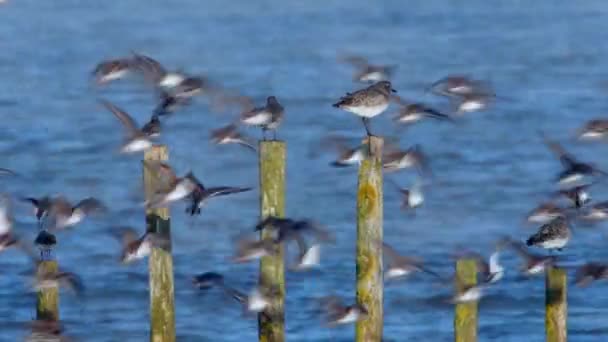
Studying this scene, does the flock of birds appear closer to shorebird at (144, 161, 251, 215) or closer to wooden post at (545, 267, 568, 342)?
shorebird at (144, 161, 251, 215)

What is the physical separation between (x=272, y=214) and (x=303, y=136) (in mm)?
13157

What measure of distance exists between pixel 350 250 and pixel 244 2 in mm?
18549

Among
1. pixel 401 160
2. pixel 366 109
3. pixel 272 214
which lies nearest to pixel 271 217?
pixel 272 214

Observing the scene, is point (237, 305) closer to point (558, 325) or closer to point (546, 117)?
point (558, 325)

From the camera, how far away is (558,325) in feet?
43.9

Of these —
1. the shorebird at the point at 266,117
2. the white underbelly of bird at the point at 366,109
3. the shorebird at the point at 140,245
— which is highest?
the white underbelly of bird at the point at 366,109

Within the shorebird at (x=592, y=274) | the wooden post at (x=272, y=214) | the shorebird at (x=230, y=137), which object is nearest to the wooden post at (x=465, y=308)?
the shorebird at (x=592, y=274)

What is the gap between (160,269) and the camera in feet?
44.6

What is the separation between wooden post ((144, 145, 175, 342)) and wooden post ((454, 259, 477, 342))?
2.00 meters

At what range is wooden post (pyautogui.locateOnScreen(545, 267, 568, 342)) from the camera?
43.2 ft

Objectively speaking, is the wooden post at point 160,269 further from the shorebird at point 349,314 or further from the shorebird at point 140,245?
the shorebird at point 349,314

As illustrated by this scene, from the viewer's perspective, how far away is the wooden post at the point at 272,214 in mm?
13242

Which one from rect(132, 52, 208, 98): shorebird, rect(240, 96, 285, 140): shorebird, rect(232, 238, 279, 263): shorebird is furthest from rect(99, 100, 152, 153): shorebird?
rect(232, 238, 279, 263): shorebird

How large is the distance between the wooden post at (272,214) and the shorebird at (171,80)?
10.4 ft
